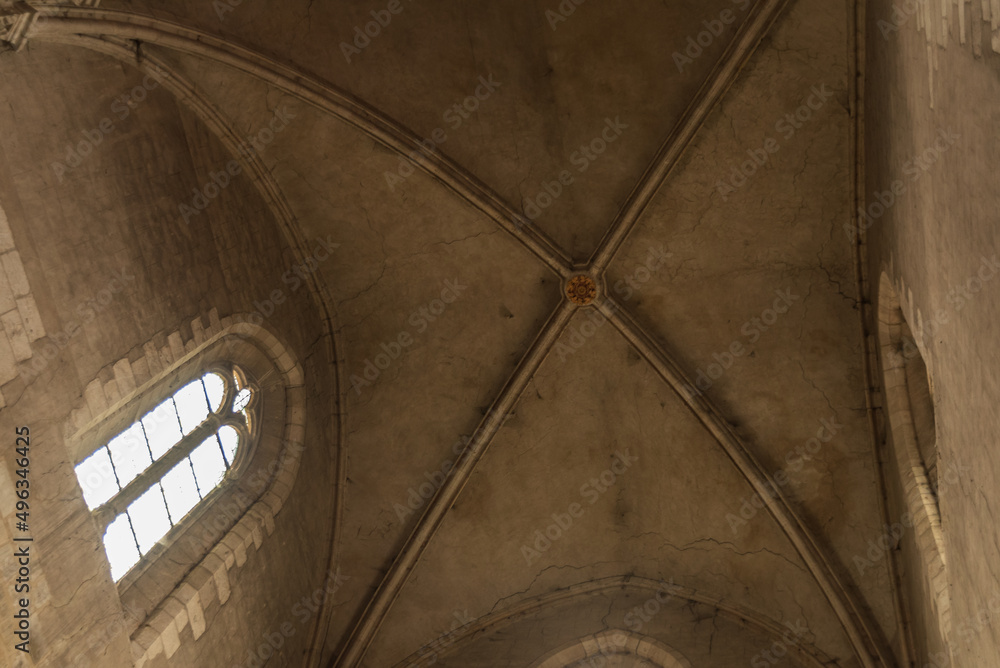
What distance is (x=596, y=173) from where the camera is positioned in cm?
919

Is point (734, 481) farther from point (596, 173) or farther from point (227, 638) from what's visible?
point (227, 638)

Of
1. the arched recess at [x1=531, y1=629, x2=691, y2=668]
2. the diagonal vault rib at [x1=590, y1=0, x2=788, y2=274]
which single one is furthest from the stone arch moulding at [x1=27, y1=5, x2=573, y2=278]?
the arched recess at [x1=531, y1=629, x2=691, y2=668]

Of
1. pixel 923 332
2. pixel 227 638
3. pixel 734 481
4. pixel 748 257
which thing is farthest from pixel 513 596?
pixel 923 332

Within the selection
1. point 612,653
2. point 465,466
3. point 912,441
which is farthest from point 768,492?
point 465,466

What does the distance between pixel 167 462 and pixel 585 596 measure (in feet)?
15.6

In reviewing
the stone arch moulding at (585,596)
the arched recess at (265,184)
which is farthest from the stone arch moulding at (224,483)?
the stone arch moulding at (585,596)

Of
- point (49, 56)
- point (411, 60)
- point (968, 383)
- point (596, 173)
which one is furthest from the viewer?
point (596, 173)

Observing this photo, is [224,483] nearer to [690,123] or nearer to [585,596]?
[585,596]

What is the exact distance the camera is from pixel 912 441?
25.0 ft

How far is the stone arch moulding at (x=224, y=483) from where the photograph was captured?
20.3 ft

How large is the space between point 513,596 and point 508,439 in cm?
171

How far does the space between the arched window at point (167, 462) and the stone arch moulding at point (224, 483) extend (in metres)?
0.11

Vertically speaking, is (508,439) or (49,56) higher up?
(508,439)

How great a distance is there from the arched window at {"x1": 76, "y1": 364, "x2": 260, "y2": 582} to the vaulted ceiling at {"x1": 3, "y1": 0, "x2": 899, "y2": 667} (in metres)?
1.70
